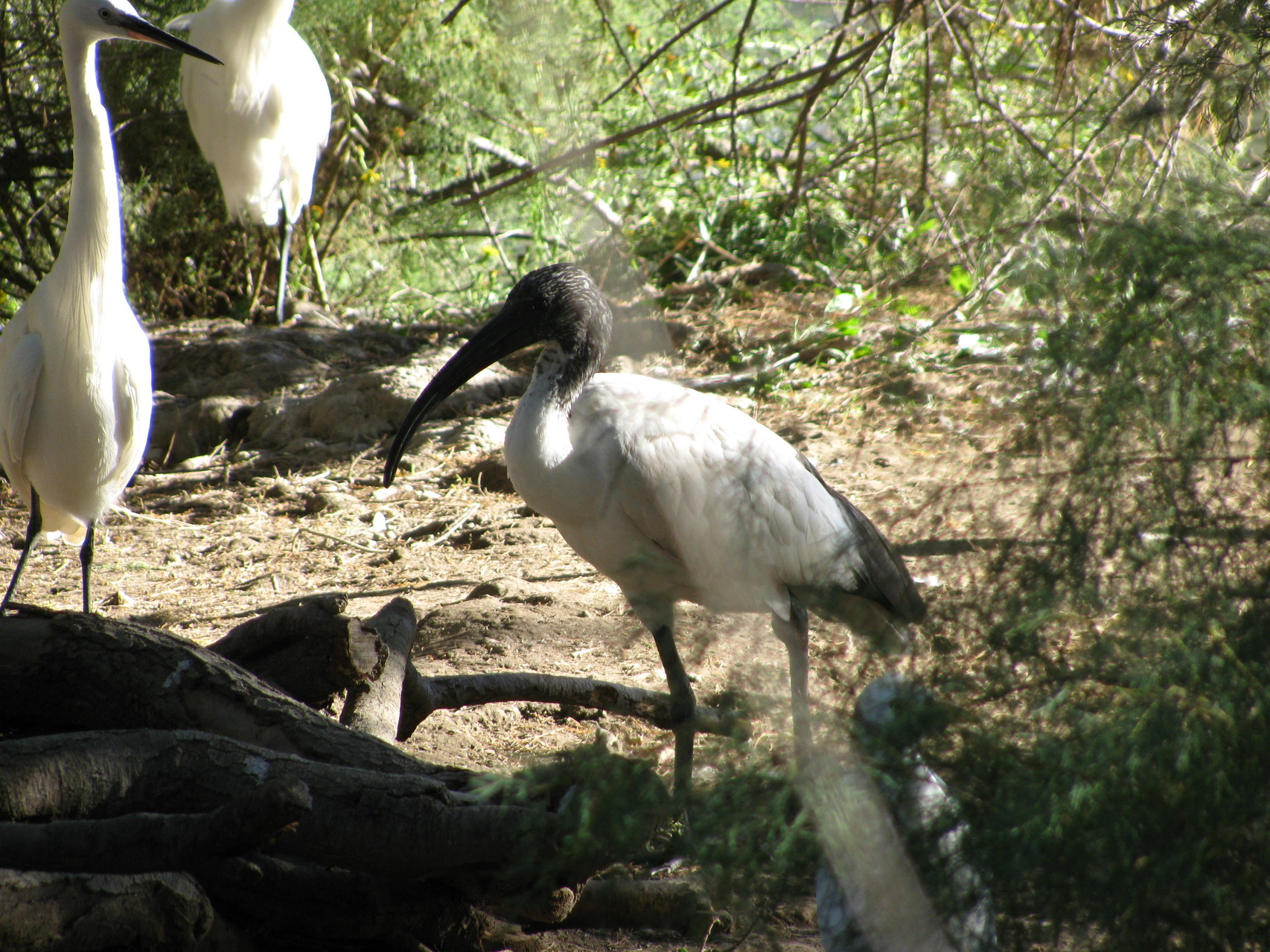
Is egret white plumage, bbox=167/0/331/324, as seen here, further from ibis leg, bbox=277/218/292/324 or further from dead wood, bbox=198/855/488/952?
dead wood, bbox=198/855/488/952

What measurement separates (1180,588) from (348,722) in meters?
1.85

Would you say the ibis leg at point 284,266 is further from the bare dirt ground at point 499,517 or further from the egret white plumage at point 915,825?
the egret white plumage at point 915,825

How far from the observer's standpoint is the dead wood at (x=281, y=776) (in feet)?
5.91

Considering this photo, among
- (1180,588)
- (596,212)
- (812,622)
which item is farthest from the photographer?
(596,212)

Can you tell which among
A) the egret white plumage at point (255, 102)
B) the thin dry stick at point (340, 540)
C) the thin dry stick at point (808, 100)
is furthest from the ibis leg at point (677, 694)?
the egret white plumage at point (255, 102)

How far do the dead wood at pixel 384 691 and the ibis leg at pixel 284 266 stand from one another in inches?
222

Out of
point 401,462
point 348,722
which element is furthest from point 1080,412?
point 401,462

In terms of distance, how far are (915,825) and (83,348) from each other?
11.6 feet

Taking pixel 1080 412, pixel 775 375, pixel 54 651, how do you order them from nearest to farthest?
pixel 1080 412
pixel 54 651
pixel 775 375

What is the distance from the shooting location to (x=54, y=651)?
2.15 meters

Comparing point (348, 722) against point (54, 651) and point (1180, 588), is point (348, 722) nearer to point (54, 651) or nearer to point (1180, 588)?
point (54, 651)

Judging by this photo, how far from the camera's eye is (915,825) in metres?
1.42

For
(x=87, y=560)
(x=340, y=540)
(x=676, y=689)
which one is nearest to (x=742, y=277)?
(x=340, y=540)

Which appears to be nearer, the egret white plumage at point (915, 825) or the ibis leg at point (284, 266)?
the egret white plumage at point (915, 825)
